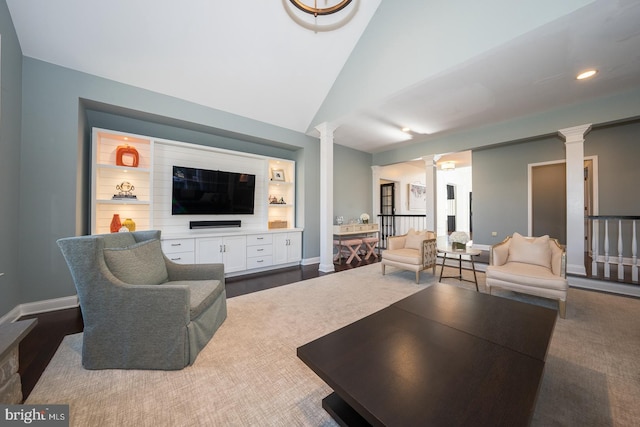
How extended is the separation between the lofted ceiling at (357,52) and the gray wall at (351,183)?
1686 millimetres

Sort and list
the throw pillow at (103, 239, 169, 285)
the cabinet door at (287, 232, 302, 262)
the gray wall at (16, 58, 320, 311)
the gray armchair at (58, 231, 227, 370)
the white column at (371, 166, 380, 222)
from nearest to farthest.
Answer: the gray armchair at (58, 231, 227, 370) < the throw pillow at (103, 239, 169, 285) < the gray wall at (16, 58, 320, 311) < the cabinet door at (287, 232, 302, 262) < the white column at (371, 166, 380, 222)

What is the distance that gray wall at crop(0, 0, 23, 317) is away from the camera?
2.13 m

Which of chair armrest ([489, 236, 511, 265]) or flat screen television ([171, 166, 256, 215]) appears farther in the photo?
flat screen television ([171, 166, 256, 215])

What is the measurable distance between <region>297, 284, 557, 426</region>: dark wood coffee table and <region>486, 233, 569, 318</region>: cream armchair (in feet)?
3.39

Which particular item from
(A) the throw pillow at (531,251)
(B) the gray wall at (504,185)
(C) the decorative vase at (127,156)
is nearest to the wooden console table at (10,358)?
(C) the decorative vase at (127,156)

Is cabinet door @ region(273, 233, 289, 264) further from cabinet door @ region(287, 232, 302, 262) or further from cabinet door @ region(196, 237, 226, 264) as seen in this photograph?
cabinet door @ region(196, 237, 226, 264)

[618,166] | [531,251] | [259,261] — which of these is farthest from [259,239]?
[618,166]

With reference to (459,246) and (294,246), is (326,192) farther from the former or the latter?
(459,246)

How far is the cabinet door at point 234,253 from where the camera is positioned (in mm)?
3820

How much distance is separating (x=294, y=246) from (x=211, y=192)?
1877mm

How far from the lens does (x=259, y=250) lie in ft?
13.8

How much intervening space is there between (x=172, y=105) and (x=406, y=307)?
402 centimetres

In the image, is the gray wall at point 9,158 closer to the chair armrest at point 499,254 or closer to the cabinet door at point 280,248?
the cabinet door at point 280,248

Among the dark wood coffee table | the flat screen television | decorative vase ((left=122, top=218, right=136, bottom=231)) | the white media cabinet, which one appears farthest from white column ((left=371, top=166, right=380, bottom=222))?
decorative vase ((left=122, top=218, right=136, bottom=231))
